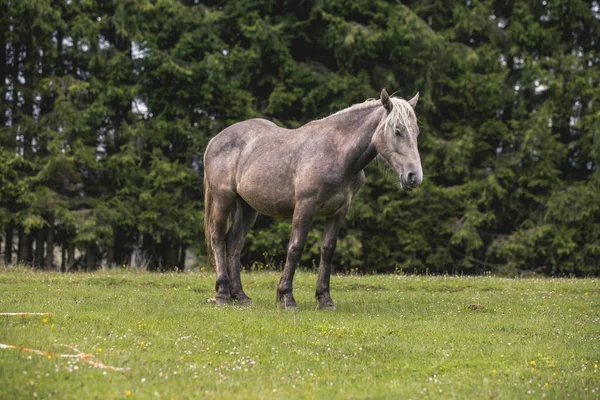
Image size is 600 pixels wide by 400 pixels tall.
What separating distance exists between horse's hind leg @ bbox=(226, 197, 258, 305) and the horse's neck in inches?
98.8

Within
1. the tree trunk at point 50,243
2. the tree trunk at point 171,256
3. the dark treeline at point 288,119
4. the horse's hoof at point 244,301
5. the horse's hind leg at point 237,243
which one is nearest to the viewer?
the horse's hoof at point 244,301

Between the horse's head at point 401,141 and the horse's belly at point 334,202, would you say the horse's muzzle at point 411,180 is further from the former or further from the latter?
the horse's belly at point 334,202

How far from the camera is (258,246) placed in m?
24.7

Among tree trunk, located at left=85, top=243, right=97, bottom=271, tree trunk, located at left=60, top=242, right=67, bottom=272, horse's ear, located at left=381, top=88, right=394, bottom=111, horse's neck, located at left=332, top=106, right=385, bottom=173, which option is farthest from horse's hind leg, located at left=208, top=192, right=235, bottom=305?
tree trunk, located at left=60, top=242, right=67, bottom=272

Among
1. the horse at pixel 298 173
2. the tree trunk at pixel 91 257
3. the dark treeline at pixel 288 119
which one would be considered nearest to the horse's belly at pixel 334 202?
the horse at pixel 298 173

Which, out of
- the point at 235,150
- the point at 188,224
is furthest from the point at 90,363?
the point at 188,224

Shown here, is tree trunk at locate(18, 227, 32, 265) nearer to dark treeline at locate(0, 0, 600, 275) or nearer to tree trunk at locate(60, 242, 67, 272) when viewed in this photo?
dark treeline at locate(0, 0, 600, 275)

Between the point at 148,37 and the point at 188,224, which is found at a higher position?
the point at 148,37

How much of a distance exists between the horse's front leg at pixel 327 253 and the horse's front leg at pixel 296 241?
45 cm

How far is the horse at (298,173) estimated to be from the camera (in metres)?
11.0

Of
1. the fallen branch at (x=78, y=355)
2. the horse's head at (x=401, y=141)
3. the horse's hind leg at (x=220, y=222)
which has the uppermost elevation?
the horse's head at (x=401, y=141)

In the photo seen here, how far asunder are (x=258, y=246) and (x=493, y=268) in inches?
327

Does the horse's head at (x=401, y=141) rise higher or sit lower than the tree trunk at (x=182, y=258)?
higher

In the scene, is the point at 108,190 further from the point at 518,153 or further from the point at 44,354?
the point at 44,354
